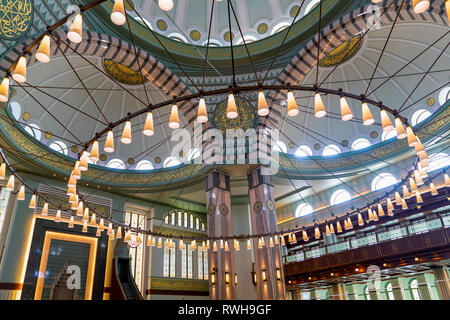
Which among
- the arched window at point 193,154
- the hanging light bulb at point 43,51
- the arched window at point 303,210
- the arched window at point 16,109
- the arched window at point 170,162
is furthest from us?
the arched window at point 303,210

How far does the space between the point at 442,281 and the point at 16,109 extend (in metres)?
16.1

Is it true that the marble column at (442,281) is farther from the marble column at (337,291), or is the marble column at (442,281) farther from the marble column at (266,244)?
the marble column at (266,244)

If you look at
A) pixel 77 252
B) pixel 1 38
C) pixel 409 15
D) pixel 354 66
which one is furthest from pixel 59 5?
pixel 354 66

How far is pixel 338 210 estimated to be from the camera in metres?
14.0

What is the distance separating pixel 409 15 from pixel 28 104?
509 inches

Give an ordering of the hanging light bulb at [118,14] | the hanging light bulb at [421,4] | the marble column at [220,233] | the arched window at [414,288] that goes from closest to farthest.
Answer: the hanging light bulb at [421,4] < the hanging light bulb at [118,14] < the marble column at [220,233] < the arched window at [414,288]

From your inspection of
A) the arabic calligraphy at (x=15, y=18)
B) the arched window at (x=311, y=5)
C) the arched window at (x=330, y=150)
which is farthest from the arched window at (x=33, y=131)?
the arched window at (x=330, y=150)

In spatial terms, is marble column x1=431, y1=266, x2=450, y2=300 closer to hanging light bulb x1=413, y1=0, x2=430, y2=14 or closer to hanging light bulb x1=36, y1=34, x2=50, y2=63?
hanging light bulb x1=413, y1=0, x2=430, y2=14

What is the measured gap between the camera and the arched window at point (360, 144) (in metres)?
13.5

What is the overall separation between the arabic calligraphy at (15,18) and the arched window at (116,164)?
23.2ft

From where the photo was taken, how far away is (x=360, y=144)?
13648mm

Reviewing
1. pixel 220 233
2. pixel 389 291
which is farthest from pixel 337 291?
pixel 220 233

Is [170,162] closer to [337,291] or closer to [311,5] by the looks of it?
[311,5]

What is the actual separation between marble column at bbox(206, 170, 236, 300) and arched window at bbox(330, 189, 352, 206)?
220 inches
